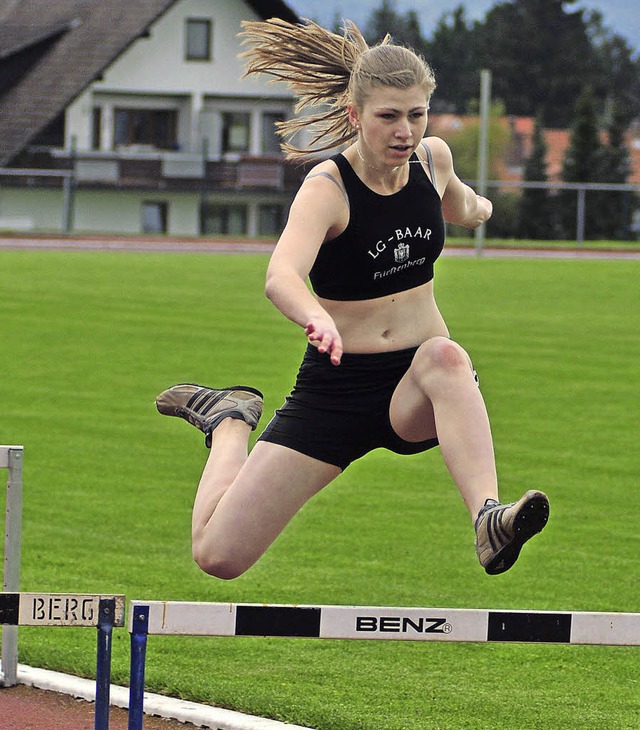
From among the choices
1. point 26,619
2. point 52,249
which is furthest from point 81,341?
point 52,249

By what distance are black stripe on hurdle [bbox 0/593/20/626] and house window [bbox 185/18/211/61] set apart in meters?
56.4

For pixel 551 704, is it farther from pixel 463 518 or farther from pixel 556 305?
pixel 556 305

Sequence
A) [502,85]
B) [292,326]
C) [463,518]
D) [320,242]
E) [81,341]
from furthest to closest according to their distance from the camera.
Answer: [502,85] → [292,326] → [81,341] → [463,518] → [320,242]

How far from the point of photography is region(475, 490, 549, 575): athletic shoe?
4.79 meters

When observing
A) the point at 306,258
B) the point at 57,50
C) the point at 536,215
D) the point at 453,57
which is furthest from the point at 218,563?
the point at 453,57

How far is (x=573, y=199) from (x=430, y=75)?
5081cm

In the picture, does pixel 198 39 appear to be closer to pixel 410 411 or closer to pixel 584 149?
pixel 584 149

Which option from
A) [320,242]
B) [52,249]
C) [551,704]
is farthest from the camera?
[52,249]

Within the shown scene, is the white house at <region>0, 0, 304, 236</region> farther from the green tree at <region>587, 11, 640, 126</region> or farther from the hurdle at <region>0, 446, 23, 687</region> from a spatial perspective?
the hurdle at <region>0, 446, 23, 687</region>

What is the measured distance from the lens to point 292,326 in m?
21.3

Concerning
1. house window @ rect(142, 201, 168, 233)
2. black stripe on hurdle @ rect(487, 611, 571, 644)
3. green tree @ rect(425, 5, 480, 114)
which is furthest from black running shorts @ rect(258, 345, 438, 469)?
green tree @ rect(425, 5, 480, 114)

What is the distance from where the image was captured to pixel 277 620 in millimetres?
4410

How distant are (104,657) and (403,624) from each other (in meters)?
0.86

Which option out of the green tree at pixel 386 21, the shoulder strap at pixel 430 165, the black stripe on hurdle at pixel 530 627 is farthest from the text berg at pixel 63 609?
the green tree at pixel 386 21
